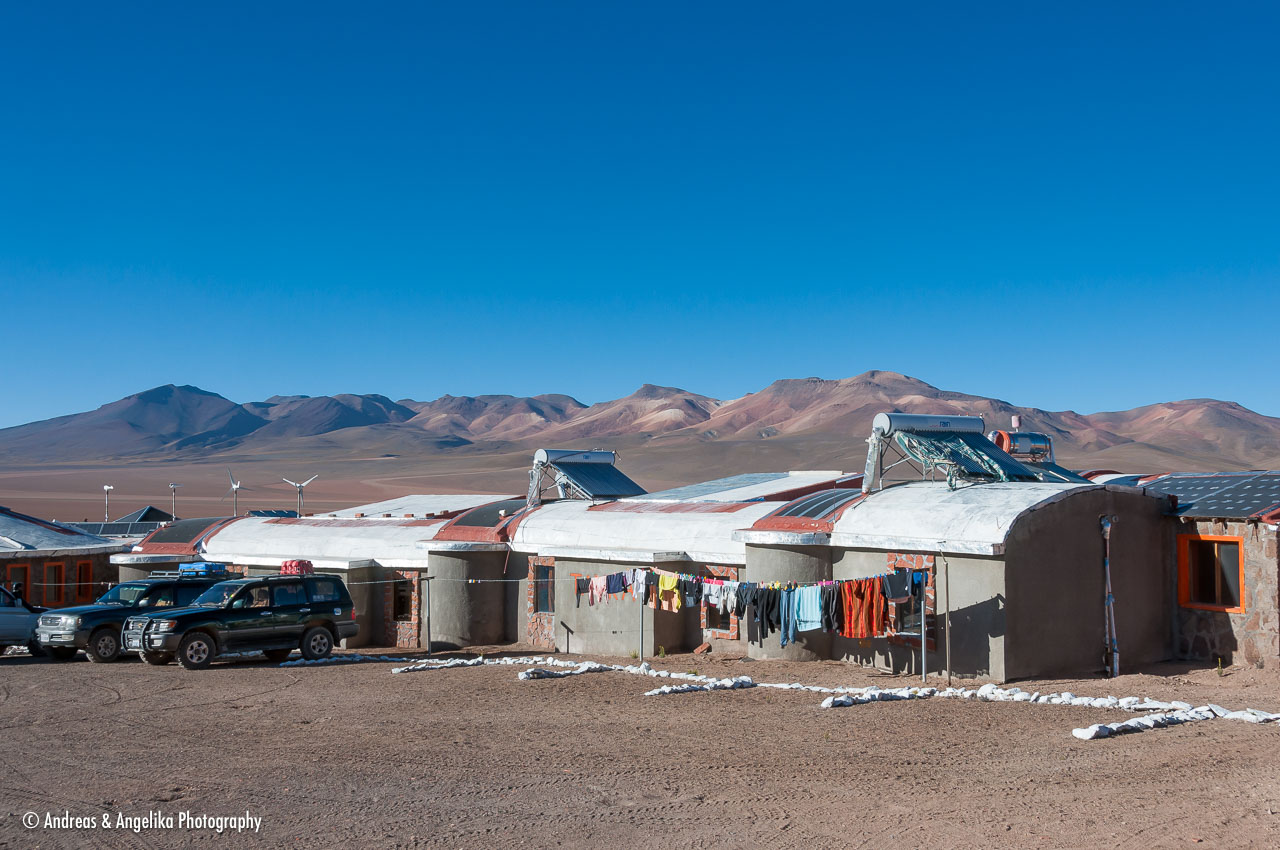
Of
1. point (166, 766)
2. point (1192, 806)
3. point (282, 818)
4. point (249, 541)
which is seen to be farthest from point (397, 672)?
point (1192, 806)

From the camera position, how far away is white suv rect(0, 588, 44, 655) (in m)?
21.6

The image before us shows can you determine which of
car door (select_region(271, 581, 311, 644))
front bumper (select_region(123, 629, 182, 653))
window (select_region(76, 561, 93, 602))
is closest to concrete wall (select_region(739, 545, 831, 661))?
car door (select_region(271, 581, 311, 644))

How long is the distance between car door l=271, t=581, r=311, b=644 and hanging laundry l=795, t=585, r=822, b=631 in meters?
9.43

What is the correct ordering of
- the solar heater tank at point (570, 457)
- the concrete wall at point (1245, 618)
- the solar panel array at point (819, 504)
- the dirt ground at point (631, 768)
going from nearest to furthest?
the dirt ground at point (631, 768), the concrete wall at point (1245, 618), the solar panel array at point (819, 504), the solar heater tank at point (570, 457)

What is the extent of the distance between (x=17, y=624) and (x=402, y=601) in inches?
317

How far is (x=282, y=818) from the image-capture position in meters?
9.47

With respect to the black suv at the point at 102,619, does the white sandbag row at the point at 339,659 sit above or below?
below

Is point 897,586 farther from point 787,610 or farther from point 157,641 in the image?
point 157,641

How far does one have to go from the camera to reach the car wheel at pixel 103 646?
808 inches

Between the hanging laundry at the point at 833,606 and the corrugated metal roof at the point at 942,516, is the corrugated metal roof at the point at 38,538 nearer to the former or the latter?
the hanging laundry at the point at 833,606

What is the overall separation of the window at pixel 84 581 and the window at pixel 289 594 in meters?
12.7

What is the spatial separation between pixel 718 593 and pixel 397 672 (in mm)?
5781

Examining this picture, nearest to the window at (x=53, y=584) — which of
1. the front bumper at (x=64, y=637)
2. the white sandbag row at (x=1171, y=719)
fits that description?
the front bumper at (x=64, y=637)

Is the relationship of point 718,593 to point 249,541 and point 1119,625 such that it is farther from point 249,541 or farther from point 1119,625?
point 249,541
